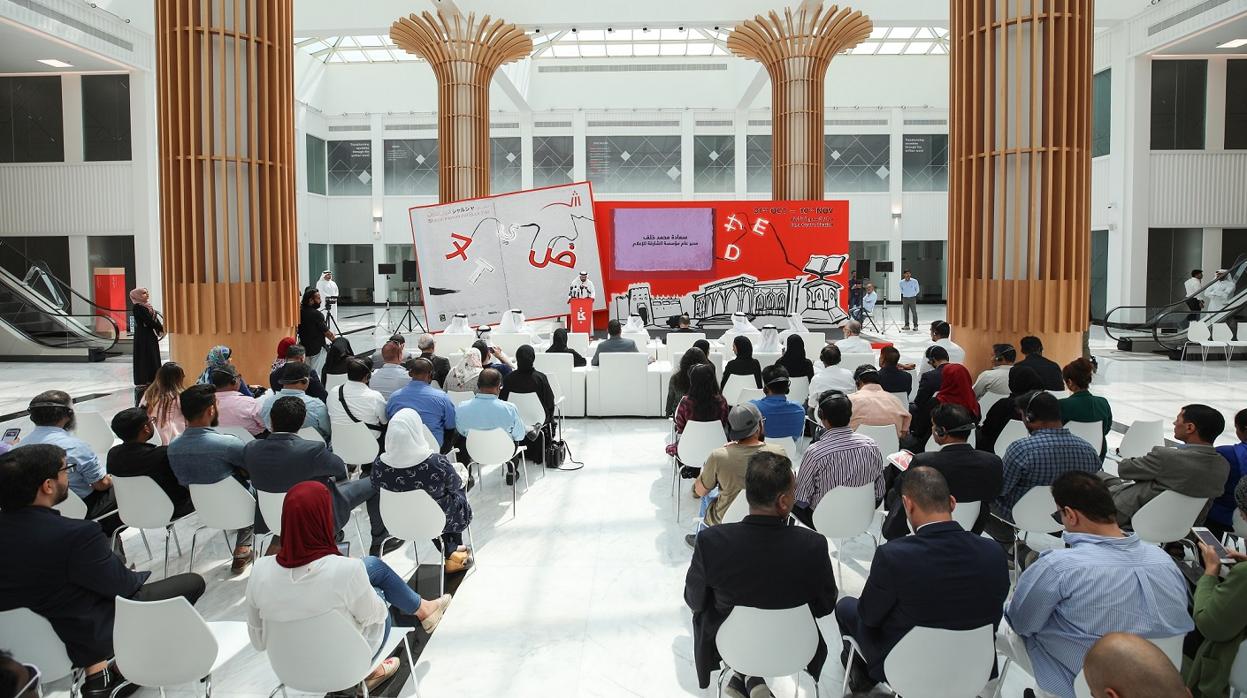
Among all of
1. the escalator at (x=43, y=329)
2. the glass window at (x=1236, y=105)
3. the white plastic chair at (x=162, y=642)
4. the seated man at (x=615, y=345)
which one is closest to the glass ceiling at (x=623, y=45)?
the glass window at (x=1236, y=105)

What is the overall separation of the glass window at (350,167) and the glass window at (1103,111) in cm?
2322

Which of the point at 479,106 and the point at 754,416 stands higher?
the point at 479,106

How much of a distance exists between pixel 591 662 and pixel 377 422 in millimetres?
2983

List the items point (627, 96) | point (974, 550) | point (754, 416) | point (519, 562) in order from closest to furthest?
1. point (974, 550)
2. point (754, 416)
3. point (519, 562)
4. point (627, 96)

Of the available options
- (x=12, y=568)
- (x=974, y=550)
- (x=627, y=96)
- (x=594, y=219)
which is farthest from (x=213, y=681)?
(x=627, y=96)

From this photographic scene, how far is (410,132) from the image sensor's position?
96.9 feet

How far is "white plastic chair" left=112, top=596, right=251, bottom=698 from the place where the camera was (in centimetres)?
282

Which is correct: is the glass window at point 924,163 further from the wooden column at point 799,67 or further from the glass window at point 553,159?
the glass window at point 553,159

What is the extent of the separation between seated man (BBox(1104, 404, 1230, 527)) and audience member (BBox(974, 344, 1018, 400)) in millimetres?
2571

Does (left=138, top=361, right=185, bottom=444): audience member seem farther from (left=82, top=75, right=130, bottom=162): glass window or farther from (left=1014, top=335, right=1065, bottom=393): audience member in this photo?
(left=82, top=75, right=130, bottom=162): glass window

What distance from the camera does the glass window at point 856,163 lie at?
2938cm

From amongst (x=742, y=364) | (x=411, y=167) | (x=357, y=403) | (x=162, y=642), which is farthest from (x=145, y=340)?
(x=411, y=167)

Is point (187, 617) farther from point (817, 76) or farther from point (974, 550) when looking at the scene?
point (817, 76)

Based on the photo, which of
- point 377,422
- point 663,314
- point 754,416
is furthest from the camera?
point 663,314
